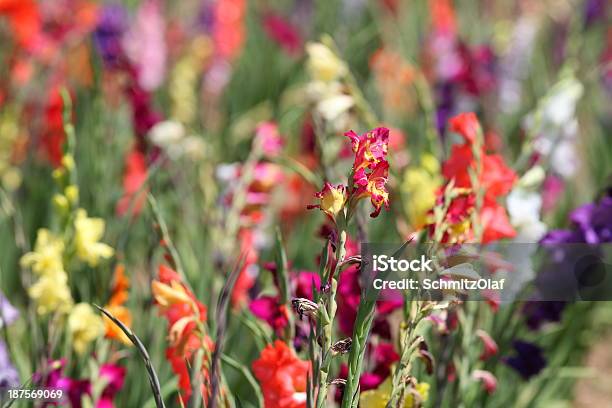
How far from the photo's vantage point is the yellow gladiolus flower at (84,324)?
1588mm

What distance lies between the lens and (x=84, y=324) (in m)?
1.60

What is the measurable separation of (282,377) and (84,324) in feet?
1.61

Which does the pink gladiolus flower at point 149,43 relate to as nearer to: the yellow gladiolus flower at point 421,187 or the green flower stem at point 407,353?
the yellow gladiolus flower at point 421,187

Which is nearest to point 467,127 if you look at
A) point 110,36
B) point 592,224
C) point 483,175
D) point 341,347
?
point 483,175

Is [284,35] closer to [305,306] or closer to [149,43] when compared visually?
[149,43]

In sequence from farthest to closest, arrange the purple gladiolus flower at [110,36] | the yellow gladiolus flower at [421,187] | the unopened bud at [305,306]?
the purple gladiolus flower at [110,36]
the yellow gladiolus flower at [421,187]
the unopened bud at [305,306]

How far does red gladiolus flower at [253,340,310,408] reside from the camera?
50.0 inches

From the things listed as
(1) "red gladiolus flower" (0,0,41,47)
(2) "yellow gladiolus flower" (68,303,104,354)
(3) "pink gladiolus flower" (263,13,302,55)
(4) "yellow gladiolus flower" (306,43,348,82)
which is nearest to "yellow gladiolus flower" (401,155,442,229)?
(4) "yellow gladiolus flower" (306,43,348,82)

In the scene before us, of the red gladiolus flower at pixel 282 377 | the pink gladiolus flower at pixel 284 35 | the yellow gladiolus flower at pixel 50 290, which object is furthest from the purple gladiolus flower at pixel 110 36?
the red gladiolus flower at pixel 282 377

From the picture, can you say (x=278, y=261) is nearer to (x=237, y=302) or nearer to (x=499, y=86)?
(x=237, y=302)

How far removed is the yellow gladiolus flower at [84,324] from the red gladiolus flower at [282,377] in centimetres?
43

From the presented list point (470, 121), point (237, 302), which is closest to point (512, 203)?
point (470, 121)

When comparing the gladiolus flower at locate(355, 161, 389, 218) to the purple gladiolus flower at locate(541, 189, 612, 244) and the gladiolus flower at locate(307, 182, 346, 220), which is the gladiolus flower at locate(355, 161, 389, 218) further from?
the purple gladiolus flower at locate(541, 189, 612, 244)

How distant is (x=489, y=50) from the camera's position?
3215 mm
